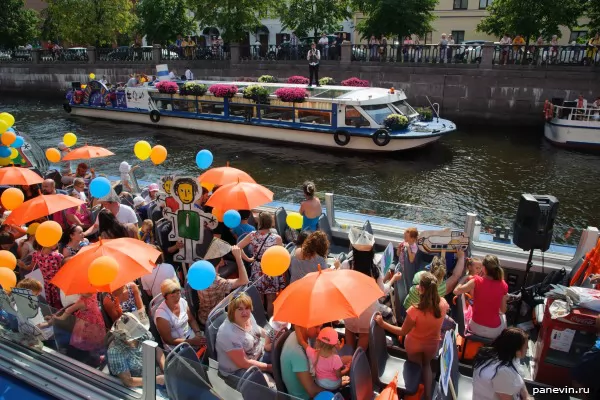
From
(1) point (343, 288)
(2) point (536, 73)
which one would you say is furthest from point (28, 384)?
(2) point (536, 73)

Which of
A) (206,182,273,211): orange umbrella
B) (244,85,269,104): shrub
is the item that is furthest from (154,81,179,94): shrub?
(206,182,273,211): orange umbrella

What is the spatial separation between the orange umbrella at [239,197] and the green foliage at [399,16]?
916 inches

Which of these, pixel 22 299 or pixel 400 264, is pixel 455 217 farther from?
pixel 22 299

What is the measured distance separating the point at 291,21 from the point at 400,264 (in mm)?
29995

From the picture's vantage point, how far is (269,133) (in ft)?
68.4

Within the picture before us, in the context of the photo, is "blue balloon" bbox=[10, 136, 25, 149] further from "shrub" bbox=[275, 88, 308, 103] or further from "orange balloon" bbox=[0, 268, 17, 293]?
"shrub" bbox=[275, 88, 308, 103]

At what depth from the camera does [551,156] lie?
1928cm

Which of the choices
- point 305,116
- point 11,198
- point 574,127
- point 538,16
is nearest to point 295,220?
point 11,198

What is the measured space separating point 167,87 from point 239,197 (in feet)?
57.5

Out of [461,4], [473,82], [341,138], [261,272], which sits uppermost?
[461,4]

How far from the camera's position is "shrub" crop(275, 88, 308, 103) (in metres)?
19.1

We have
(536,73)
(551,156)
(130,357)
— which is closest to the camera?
(130,357)

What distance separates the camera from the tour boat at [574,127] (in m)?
19.4

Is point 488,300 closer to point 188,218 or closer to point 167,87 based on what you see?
point 188,218
